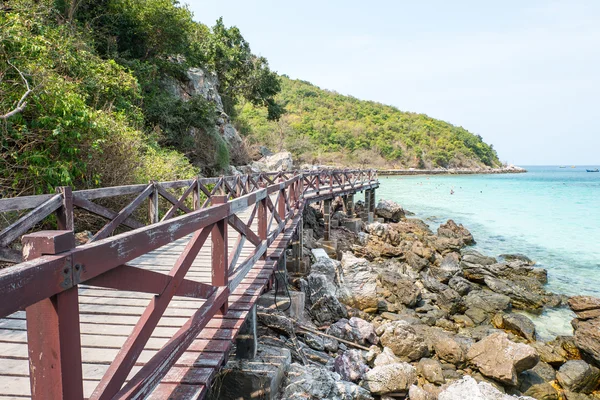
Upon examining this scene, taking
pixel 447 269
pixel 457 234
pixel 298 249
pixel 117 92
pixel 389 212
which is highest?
pixel 117 92

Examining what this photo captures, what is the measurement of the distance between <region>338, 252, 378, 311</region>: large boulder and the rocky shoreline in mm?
29

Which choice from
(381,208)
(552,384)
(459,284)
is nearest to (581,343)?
(552,384)

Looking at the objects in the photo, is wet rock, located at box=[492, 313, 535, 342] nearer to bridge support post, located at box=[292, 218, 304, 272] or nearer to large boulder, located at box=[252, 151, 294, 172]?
bridge support post, located at box=[292, 218, 304, 272]

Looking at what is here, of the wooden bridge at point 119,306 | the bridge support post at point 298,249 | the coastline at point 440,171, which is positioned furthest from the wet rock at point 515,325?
the coastline at point 440,171

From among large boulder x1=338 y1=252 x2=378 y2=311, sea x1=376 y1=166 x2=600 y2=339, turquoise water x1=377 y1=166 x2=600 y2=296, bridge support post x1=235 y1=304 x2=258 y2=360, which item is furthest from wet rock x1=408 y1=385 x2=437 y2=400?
turquoise water x1=377 y1=166 x2=600 y2=296

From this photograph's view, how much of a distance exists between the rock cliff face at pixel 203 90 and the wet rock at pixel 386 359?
13.6 m

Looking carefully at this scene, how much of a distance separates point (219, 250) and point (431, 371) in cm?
522

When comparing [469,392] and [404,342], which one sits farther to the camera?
[404,342]

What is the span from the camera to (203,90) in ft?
65.2

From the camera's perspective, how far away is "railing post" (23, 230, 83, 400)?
1212mm

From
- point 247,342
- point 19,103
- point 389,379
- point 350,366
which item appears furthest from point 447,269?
point 19,103

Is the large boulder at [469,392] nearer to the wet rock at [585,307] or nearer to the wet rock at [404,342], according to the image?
the wet rock at [404,342]

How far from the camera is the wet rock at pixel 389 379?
552 centimetres

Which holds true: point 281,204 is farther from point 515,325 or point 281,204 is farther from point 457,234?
point 457,234
